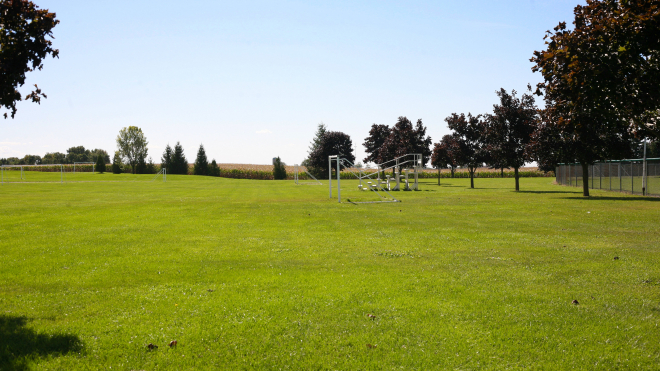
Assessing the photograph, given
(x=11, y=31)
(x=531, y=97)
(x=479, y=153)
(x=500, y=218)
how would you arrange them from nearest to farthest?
(x=11, y=31) → (x=500, y=218) → (x=531, y=97) → (x=479, y=153)

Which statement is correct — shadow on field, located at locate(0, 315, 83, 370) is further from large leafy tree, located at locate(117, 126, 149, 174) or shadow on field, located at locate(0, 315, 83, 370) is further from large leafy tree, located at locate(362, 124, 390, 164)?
large leafy tree, located at locate(117, 126, 149, 174)

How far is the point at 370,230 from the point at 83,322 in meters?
9.27

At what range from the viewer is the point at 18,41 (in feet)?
21.7

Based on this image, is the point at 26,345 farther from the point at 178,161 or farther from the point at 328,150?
the point at 178,161

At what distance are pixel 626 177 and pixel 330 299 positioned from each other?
113 feet

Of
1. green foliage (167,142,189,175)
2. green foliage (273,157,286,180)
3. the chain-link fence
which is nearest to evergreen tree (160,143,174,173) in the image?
green foliage (167,142,189,175)

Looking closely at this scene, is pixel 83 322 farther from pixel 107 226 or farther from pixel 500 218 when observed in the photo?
pixel 500 218

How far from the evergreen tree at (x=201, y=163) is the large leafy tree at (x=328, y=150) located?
831 inches

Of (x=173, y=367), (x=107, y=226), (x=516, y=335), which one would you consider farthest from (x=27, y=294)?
(x=107, y=226)

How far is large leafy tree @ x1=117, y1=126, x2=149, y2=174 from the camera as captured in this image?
399 ft

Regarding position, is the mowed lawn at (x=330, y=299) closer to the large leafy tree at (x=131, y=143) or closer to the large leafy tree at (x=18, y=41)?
the large leafy tree at (x=18, y=41)

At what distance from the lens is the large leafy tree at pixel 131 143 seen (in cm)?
12169

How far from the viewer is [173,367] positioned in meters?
4.48

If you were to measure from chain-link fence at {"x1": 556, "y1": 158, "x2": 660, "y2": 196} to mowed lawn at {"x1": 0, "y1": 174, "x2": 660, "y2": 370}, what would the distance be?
68.6ft
